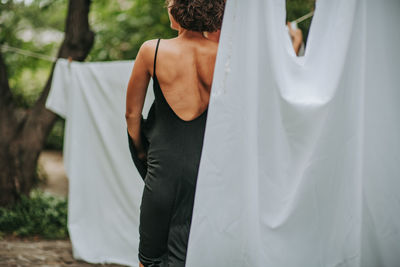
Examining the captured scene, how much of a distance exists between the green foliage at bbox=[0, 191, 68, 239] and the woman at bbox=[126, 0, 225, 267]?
113 inches

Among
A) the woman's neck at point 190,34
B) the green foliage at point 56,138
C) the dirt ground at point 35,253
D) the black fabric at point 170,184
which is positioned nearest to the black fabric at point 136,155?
the black fabric at point 170,184

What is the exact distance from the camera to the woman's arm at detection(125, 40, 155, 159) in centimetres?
170

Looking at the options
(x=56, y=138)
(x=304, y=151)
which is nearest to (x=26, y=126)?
(x=304, y=151)

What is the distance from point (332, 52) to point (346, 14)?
15 cm

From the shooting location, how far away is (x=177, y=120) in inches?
66.7

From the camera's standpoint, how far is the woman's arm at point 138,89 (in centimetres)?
170

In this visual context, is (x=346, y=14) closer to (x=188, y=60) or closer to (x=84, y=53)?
(x=188, y=60)

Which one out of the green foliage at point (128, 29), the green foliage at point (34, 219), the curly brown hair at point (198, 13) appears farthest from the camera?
the green foliage at point (128, 29)

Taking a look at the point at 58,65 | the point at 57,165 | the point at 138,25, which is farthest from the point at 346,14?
the point at 57,165

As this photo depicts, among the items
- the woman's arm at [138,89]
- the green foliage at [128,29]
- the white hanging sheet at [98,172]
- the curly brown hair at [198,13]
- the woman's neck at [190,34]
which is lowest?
the white hanging sheet at [98,172]

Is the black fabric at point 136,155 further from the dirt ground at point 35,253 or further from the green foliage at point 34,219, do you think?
the green foliage at point 34,219

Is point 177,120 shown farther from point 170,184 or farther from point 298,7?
point 298,7

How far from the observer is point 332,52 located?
1.57 m

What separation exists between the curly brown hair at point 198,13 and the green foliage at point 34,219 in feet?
10.6
